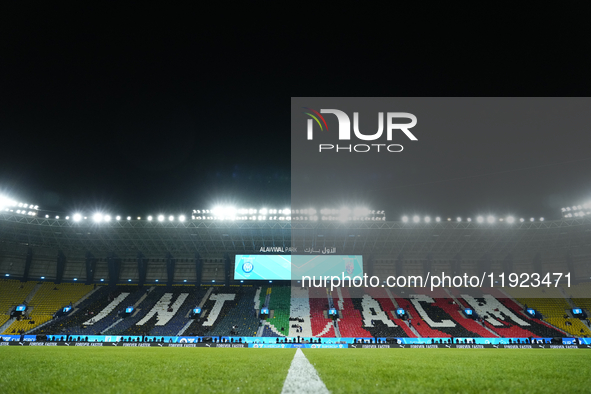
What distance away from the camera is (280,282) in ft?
169

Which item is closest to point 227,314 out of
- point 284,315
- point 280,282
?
point 284,315

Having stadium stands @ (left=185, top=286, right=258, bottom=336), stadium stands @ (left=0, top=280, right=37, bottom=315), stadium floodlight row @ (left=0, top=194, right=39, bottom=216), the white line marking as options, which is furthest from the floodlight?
the white line marking

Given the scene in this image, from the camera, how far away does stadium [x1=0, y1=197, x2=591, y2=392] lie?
3928cm

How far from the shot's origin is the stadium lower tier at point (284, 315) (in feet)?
131

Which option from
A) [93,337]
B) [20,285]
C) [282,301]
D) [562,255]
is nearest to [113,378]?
[93,337]

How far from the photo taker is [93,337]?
38.0 meters

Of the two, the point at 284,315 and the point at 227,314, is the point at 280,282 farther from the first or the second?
the point at 227,314

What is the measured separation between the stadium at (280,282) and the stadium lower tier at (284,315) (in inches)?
10.2

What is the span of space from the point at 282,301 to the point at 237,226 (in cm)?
1414

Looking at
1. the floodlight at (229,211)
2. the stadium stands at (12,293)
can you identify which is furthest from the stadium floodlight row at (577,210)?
the stadium stands at (12,293)

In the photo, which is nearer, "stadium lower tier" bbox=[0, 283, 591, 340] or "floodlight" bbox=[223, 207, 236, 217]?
"stadium lower tier" bbox=[0, 283, 591, 340]

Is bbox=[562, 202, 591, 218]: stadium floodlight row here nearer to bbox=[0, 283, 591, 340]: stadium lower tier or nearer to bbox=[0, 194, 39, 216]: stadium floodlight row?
bbox=[0, 283, 591, 340]: stadium lower tier

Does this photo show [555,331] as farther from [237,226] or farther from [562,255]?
[237,226]

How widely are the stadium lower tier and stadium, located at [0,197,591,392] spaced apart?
0.85 ft
